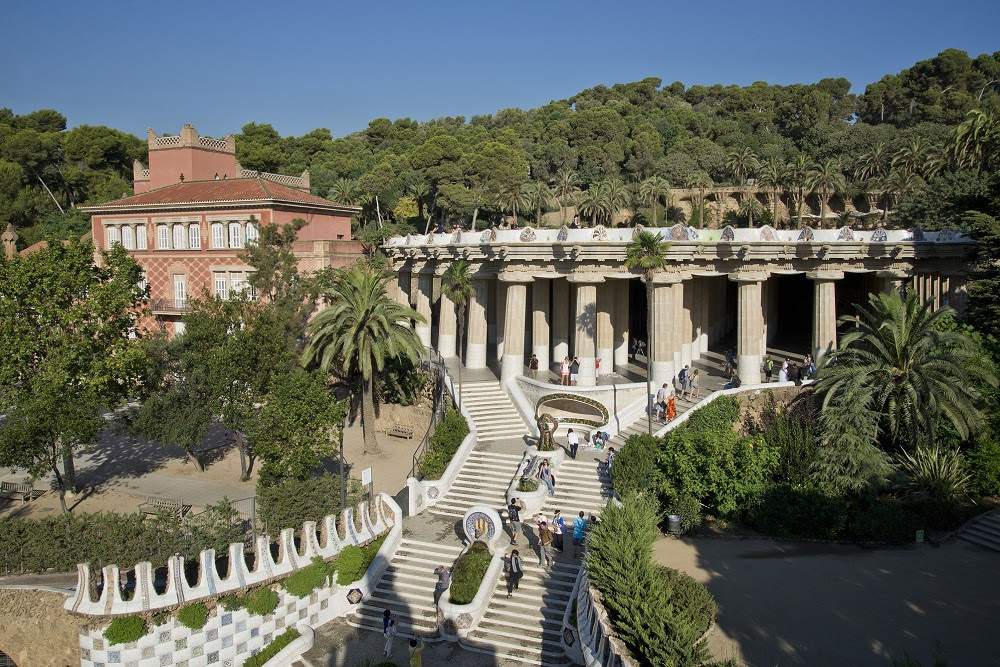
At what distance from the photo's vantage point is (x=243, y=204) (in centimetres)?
4400

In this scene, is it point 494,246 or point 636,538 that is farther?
point 494,246

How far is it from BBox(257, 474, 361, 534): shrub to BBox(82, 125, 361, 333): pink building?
68.6ft

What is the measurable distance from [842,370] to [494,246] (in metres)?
15.9

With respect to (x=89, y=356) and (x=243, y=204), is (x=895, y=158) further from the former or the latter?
(x=89, y=356)

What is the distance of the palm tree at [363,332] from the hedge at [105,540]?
33.8ft

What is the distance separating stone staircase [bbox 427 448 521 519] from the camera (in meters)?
26.1

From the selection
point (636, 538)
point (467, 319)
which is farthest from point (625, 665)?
point (467, 319)

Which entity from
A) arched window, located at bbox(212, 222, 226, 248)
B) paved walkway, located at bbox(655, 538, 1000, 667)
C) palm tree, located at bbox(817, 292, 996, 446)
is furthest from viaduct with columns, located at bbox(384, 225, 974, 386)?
arched window, located at bbox(212, 222, 226, 248)

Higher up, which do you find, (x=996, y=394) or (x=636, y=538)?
(x=996, y=394)

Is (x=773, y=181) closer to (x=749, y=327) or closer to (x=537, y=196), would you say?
(x=537, y=196)

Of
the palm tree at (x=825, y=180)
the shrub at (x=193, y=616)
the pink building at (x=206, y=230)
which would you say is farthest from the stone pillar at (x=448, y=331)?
the palm tree at (x=825, y=180)

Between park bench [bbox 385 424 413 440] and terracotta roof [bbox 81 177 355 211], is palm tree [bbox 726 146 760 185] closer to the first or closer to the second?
terracotta roof [bbox 81 177 355 211]

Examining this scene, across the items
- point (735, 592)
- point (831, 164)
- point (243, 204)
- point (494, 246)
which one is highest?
A: point (831, 164)

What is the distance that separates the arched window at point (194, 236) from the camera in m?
45.8
